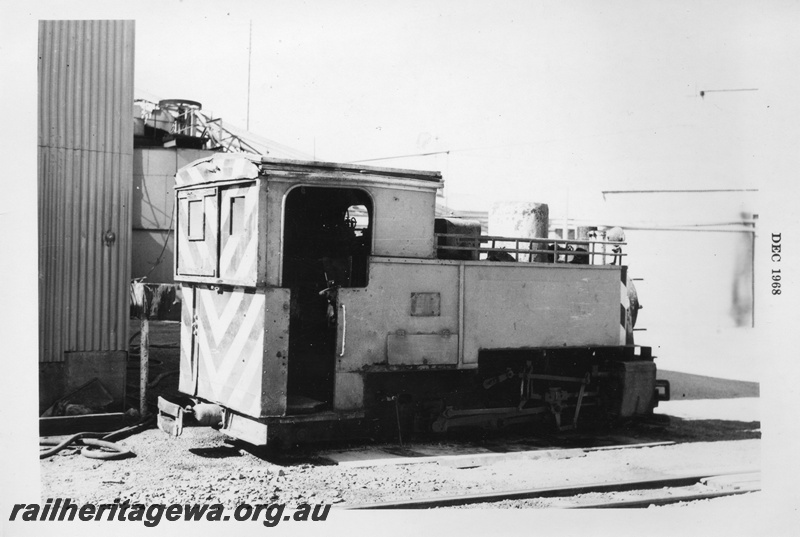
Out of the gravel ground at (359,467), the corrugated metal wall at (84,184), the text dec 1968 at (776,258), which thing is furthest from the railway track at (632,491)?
the corrugated metal wall at (84,184)

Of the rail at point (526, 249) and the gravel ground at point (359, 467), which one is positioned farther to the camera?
the rail at point (526, 249)

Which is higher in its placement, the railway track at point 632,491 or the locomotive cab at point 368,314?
the locomotive cab at point 368,314

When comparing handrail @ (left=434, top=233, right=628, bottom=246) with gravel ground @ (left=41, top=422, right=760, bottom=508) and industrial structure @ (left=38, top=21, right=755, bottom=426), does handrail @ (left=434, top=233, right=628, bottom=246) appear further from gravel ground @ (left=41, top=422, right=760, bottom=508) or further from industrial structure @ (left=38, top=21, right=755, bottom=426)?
gravel ground @ (left=41, top=422, right=760, bottom=508)

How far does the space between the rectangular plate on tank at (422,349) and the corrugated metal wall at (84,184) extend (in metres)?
3.14

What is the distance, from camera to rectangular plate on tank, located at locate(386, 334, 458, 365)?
7051 mm

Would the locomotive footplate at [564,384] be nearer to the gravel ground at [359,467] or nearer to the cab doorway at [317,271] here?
the gravel ground at [359,467]

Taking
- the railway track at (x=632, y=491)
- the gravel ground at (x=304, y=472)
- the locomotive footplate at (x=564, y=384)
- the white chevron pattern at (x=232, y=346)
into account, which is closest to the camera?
the railway track at (x=632, y=491)

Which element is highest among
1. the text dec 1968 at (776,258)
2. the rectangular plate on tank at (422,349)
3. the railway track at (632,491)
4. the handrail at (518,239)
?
the handrail at (518,239)

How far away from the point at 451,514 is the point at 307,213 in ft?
11.9

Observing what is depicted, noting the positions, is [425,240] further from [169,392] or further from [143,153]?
[143,153]

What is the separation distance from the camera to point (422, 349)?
7.17 metres

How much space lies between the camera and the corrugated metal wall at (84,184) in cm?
781

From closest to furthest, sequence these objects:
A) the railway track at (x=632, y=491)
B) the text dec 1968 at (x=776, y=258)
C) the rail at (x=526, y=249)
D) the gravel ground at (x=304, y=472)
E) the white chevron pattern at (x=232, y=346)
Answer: the railway track at (x=632, y=491) < the gravel ground at (x=304, y=472) < the text dec 1968 at (x=776, y=258) < the white chevron pattern at (x=232, y=346) < the rail at (x=526, y=249)

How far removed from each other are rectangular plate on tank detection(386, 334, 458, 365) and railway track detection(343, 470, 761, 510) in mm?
1539
